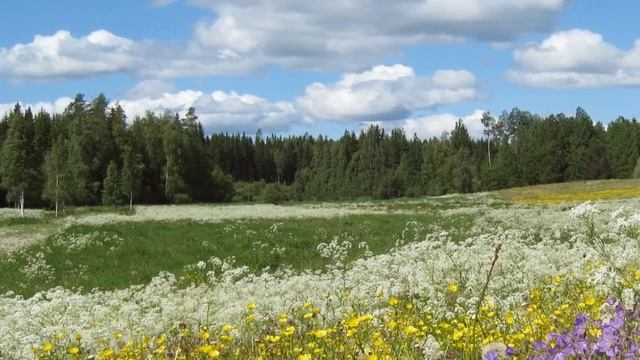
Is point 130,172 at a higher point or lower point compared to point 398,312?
higher

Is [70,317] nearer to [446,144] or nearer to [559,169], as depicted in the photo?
[559,169]

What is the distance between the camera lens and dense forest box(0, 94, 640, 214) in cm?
7312

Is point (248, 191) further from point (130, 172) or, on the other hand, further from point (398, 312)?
point (398, 312)

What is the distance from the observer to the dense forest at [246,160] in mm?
73125

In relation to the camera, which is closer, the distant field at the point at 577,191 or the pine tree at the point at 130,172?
the distant field at the point at 577,191

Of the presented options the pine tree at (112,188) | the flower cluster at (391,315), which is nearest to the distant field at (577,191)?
the pine tree at (112,188)

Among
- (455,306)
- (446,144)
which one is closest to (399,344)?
(455,306)

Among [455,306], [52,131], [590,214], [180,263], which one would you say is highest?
[52,131]

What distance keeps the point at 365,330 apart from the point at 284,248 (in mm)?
17084

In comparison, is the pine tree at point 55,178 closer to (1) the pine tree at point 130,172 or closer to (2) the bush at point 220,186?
(1) the pine tree at point 130,172

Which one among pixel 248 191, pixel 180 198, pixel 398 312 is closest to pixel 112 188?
pixel 180 198

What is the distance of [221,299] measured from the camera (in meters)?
8.67

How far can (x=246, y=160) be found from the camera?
161 metres

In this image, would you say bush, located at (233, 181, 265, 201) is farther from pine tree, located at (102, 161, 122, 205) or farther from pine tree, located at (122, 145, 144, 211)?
pine tree, located at (102, 161, 122, 205)
